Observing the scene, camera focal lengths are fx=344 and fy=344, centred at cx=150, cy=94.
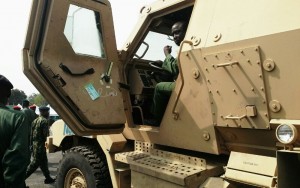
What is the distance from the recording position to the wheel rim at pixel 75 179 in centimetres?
398

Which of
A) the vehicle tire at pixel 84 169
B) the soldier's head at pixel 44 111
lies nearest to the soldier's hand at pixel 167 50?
the vehicle tire at pixel 84 169

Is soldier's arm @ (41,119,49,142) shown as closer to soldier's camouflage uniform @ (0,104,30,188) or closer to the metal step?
the metal step

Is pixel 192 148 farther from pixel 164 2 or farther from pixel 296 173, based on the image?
pixel 164 2

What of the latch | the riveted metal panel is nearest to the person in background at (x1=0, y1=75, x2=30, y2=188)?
the latch

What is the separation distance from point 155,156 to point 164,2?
159cm

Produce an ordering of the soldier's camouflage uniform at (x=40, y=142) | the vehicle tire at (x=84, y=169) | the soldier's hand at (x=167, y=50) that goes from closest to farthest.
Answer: the vehicle tire at (x=84, y=169) < the soldier's hand at (x=167, y=50) < the soldier's camouflage uniform at (x=40, y=142)

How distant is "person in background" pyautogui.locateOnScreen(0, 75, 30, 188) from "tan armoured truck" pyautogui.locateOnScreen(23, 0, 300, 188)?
0.45 metres

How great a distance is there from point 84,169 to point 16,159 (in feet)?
4.90

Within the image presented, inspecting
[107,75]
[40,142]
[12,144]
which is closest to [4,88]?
[12,144]

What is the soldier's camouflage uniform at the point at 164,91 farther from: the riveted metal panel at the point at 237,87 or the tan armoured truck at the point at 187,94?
the riveted metal panel at the point at 237,87

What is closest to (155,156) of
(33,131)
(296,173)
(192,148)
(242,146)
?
(192,148)

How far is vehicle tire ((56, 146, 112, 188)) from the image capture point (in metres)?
3.71

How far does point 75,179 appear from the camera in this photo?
4074 millimetres

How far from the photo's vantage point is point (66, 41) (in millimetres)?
3172
